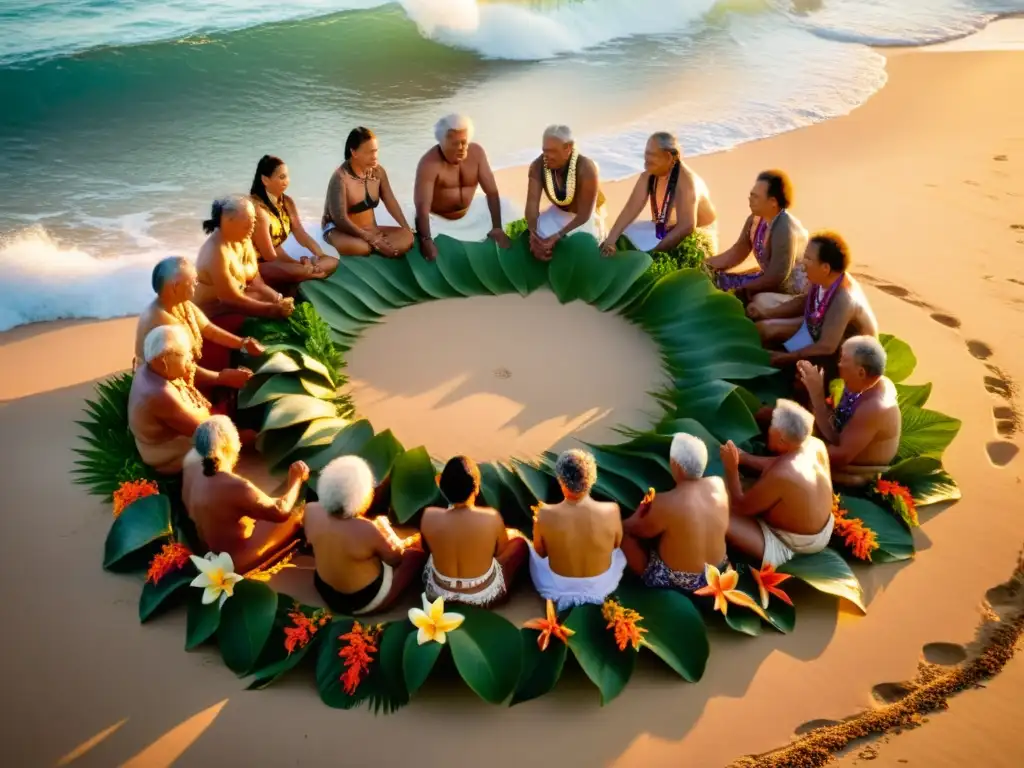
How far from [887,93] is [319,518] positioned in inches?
357

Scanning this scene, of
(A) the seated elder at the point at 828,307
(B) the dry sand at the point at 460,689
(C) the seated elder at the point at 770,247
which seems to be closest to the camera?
(B) the dry sand at the point at 460,689

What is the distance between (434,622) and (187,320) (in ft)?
6.83

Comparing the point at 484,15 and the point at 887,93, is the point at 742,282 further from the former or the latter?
the point at 484,15

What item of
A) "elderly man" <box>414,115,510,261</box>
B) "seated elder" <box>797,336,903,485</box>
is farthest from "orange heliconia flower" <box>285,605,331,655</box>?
"elderly man" <box>414,115,510,261</box>

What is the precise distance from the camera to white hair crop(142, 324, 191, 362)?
3879 mm

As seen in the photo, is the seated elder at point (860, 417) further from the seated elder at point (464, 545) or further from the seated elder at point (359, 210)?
the seated elder at point (359, 210)

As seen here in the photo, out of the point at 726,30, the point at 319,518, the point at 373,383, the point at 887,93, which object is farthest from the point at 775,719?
the point at 726,30

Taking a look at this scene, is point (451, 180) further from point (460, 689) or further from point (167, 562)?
point (460, 689)

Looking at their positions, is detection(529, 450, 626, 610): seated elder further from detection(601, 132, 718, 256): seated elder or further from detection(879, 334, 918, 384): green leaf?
detection(601, 132, 718, 256): seated elder

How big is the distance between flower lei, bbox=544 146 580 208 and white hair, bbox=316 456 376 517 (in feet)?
9.93

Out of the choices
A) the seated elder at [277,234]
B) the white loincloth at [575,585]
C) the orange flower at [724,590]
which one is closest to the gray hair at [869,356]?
the orange flower at [724,590]

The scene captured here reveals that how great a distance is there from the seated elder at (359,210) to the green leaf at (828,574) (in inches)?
127

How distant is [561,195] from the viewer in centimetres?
585

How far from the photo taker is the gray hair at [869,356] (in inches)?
154
